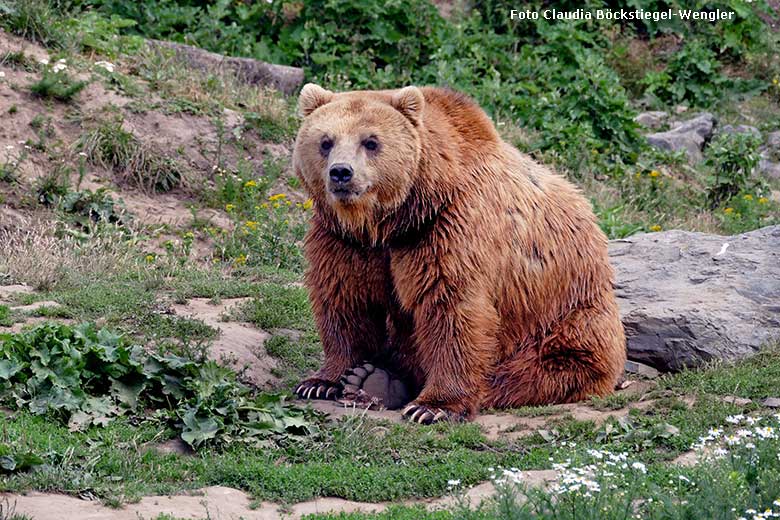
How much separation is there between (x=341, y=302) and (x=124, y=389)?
63.6 inches

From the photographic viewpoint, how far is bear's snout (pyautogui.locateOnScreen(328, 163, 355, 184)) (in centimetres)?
724

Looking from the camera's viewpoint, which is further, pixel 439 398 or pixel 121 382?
pixel 439 398

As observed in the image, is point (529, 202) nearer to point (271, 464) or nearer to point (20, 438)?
point (271, 464)

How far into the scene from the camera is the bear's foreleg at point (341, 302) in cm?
777

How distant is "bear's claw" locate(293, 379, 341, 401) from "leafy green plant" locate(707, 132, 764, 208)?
7.84m

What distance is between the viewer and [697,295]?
9.05 metres

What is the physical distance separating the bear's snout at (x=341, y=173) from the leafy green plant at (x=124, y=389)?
1.38m

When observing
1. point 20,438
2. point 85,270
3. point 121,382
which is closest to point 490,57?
point 85,270

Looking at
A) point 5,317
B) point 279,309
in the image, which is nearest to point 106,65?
point 279,309

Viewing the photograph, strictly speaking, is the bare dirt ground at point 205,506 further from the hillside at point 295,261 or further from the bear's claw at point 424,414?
the bear's claw at point 424,414

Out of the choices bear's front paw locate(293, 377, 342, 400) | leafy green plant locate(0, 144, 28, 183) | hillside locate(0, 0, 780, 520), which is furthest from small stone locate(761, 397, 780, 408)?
leafy green plant locate(0, 144, 28, 183)

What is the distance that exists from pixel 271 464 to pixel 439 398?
60.6 inches

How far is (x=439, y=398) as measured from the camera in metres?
7.54

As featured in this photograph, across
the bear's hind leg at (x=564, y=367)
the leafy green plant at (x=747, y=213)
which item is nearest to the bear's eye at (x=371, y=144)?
the bear's hind leg at (x=564, y=367)
